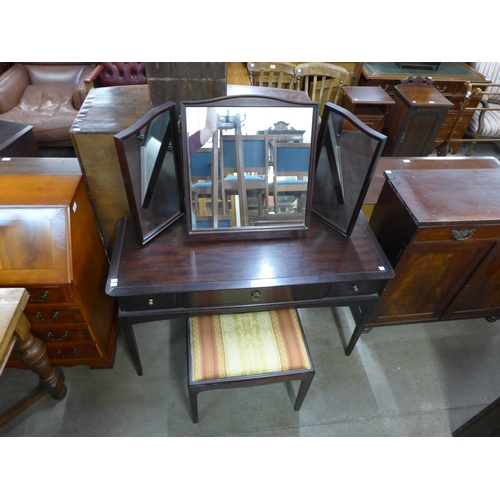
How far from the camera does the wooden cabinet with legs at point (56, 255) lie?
49.8 inches

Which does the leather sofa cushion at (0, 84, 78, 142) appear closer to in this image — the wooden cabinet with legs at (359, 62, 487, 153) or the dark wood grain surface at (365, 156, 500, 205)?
the dark wood grain surface at (365, 156, 500, 205)

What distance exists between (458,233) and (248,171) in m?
0.95

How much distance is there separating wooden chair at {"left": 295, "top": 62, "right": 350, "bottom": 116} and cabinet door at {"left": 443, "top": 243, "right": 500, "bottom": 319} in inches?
70.5

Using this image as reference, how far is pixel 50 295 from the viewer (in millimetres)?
1329

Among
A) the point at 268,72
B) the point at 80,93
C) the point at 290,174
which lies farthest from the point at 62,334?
the point at 268,72

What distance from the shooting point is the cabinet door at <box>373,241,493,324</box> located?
158cm

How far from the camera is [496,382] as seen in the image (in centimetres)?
185

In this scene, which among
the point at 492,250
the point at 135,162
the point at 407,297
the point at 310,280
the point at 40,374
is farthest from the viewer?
the point at 407,297

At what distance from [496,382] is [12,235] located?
2.40m

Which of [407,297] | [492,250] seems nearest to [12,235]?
[407,297]

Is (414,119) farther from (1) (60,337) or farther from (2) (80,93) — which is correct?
(1) (60,337)

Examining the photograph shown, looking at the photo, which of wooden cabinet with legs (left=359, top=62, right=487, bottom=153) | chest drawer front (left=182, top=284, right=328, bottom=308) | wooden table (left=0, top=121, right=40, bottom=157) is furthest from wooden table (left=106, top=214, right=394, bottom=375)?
wooden cabinet with legs (left=359, top=62, right=487, bottom=153)

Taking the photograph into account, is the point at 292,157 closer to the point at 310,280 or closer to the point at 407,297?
the point at 310,280

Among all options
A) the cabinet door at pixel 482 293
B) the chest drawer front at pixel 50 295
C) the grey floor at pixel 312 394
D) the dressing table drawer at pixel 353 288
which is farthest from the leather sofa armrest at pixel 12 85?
the cabinet door at pixel 482 293
